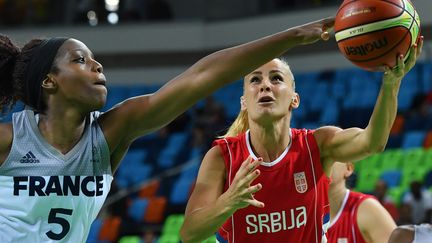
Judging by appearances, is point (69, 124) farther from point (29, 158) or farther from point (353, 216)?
point (353, 216)

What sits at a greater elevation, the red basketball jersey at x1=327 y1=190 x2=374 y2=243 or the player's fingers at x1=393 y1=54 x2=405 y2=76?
the player's fingers at x1=393 y1=54 x2=405 y2=76

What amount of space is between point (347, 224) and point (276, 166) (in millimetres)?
1221

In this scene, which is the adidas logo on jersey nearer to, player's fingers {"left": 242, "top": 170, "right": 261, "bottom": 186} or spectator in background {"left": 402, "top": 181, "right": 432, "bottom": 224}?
player's fingers {"left": 242, "top": 170, "right": 261, "bottom": 186}

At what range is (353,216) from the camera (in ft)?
18.3

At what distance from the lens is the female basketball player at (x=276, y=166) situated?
4.36 metres

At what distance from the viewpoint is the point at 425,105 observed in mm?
12945

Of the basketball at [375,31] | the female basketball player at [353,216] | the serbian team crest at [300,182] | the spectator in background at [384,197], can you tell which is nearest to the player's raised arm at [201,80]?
the basketball at [375,31]

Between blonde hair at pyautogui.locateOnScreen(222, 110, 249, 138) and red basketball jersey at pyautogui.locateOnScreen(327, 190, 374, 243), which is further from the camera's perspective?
red basketball jersey at pyautogui.locateOnScreen(327, 190, 374, 243)

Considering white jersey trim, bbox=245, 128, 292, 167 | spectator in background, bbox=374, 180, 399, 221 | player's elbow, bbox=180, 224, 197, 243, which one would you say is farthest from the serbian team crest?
spectator in background, bbox=374, 180, 399, 221

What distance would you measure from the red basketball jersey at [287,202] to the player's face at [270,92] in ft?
0.75

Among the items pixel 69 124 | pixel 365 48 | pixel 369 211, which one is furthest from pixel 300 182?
pixel 69 124

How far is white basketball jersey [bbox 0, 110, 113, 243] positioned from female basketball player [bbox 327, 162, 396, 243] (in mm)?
2297

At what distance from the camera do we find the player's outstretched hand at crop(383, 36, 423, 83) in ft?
12.6

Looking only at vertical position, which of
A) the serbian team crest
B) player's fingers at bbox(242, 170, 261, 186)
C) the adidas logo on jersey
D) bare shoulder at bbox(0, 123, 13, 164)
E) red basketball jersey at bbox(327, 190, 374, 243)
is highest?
bare shoulder at bbox(0, 123, 13, 164)
